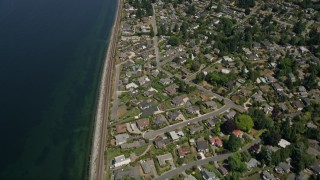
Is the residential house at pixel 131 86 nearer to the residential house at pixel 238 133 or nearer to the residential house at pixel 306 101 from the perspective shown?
the residential house at pixel 238 133

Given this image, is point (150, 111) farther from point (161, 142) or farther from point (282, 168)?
point (282, 168)

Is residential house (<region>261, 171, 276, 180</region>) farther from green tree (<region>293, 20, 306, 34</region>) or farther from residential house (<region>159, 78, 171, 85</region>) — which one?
green tree (<region>293, 20, 306, 34</region>)

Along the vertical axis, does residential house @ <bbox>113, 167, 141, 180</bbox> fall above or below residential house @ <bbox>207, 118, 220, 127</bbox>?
below

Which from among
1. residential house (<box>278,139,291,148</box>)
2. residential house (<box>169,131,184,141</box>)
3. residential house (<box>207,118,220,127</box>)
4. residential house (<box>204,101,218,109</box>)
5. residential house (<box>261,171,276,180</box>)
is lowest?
residential house (<box>261,171,276,180</box>)

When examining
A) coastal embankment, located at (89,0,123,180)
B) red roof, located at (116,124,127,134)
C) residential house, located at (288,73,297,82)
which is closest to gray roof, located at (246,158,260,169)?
red roof, located at (116,124,127,134)

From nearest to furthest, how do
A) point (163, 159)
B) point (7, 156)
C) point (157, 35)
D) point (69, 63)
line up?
point (163, 159) < point (7, 156) < point (69, 63) < point (157, 35)

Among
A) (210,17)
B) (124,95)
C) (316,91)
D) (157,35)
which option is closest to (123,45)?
(157,35)

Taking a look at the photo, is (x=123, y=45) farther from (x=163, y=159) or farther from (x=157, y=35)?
(x=163, y=159)

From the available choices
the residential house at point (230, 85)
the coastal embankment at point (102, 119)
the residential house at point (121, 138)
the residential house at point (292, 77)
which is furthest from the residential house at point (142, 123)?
the residential house at point (292, 77)
